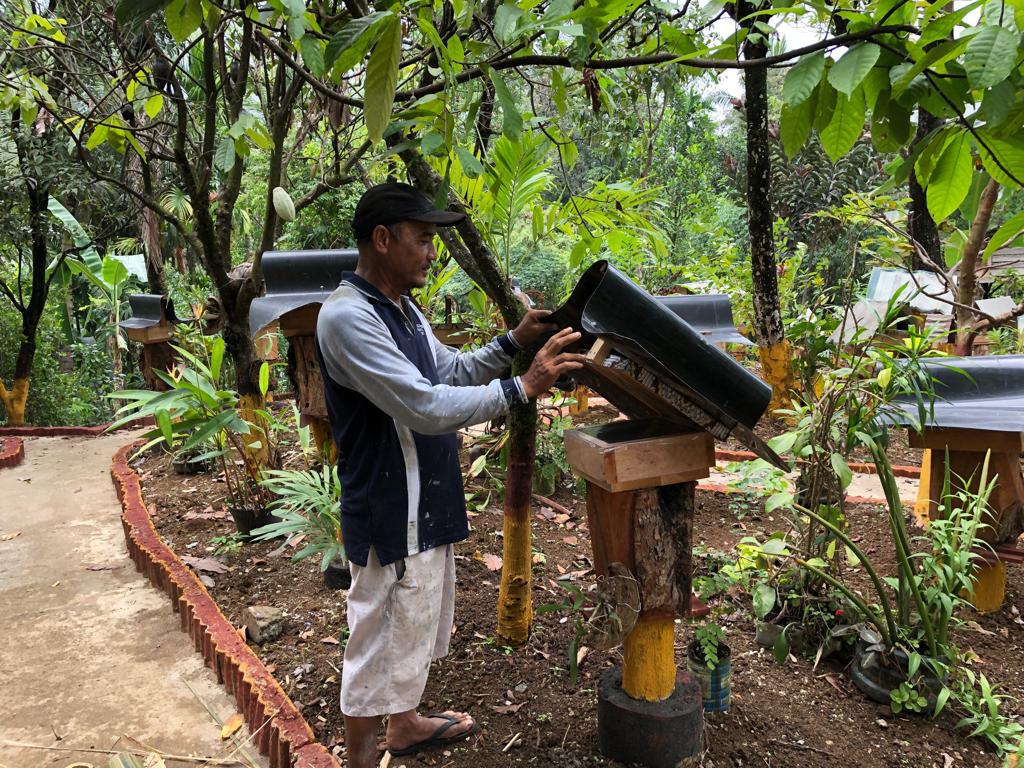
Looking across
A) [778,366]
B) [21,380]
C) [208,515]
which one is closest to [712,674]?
[208,515]

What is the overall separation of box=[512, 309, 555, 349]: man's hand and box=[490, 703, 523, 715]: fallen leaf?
1.31 meters

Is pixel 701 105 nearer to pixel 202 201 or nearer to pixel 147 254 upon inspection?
pixel 147 254

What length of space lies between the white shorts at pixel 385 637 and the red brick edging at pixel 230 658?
0.32 m

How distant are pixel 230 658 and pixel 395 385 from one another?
1720 millimetres

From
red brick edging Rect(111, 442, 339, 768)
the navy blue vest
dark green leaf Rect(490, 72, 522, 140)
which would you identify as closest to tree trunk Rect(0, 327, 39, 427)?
red brick edging Rect(111, 442, 339, 768)

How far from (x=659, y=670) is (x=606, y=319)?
1116mm

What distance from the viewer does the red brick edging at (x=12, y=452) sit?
7176mm

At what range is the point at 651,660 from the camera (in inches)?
86.1

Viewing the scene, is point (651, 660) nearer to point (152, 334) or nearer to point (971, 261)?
point (971, 261)

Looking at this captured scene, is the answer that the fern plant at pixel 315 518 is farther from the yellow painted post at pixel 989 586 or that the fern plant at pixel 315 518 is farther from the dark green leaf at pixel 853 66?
the yellow painted post at pixel 989 586

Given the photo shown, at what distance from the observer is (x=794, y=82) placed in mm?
1275

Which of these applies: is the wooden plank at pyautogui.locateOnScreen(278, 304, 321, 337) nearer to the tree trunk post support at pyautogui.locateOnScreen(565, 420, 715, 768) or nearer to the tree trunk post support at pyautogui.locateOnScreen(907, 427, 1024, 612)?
the tree trunk post support at pyautogui.locateOnScreen(565, 420, 715, 768)

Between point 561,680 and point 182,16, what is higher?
point 182,16

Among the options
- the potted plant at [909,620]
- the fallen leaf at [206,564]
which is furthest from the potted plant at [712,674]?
the fallen leaf at [206,564]
